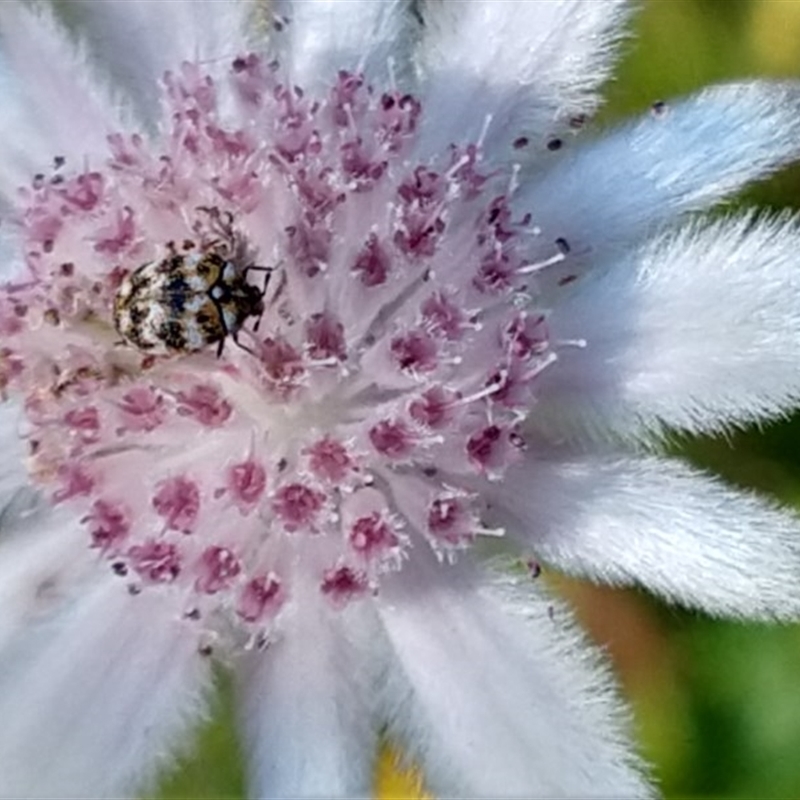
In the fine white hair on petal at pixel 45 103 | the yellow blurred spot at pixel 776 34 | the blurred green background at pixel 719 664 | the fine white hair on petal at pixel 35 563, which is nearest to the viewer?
the fine white hair on petal at pixel 35 563

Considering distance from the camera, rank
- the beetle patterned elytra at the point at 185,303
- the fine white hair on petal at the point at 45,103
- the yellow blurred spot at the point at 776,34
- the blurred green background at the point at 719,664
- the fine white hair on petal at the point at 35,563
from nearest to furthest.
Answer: the beetle patterned elytra at the point at 185,303, the fine white hair on petal at the point at 35,563, the fine white hair on petal at the point at 45,103, the blurred green background at the point at 719,664, the yellow blurred spot at the point at 776,34

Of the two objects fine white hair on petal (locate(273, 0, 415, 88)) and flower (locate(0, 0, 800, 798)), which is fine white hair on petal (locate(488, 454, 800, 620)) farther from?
fine white hair on petal (locate(273, 0, 415, 88))

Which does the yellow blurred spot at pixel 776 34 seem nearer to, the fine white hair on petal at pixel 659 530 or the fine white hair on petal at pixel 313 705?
the fine white hair on petal at pixel 659 530

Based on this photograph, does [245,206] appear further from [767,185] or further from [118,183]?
[767,185]

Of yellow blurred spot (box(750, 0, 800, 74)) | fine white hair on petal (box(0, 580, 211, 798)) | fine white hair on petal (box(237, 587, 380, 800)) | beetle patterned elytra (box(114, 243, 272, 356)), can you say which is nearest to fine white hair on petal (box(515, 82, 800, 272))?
beetle patterned elytra (box(114, 243, 272, 356))

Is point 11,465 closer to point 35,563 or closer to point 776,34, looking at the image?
point 35,563

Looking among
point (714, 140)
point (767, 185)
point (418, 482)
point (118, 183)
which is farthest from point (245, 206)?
point (767, 185)

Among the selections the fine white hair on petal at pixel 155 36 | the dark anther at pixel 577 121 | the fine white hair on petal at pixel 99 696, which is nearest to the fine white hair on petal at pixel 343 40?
the fine white hair on petal at pixel 155 36
